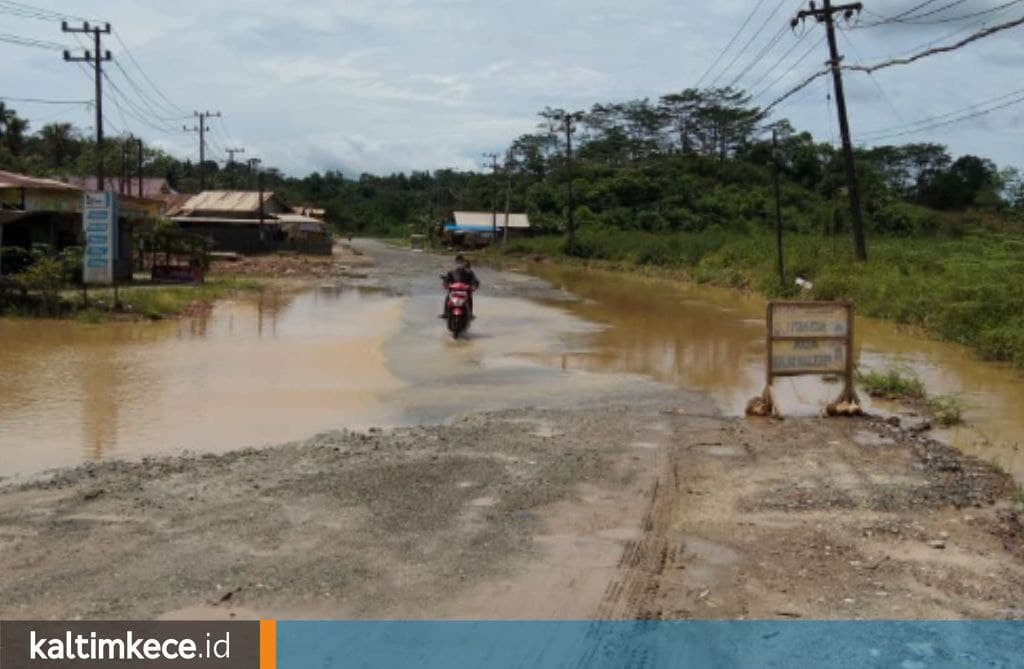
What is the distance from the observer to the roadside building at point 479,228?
268ft

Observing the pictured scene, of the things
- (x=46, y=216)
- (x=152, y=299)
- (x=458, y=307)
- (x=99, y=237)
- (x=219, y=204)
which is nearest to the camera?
(x=458, y=307)

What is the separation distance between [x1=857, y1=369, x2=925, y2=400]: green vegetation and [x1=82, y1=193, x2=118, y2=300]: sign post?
18.6 meters

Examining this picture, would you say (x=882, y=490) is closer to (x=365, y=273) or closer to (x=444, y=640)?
(x=444, y=640)

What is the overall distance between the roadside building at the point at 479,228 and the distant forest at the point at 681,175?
1693 mm

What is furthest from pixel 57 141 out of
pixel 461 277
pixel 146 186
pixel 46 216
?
pixel 461 277

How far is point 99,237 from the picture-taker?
80.7ft

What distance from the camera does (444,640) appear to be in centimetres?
451

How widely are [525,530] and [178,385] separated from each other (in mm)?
8160

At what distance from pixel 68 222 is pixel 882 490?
29197 mm

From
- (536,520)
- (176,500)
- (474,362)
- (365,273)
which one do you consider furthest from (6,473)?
(365,273)

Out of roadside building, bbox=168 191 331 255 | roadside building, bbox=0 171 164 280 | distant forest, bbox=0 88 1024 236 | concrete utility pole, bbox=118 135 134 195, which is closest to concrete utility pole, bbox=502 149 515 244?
distant forest, bbox=0 88 1024 236

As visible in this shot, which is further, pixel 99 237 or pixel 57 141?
pixel 57 141

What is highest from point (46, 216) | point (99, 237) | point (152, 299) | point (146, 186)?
point (146, 186)

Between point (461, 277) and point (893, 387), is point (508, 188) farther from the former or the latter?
point (893, 387)
